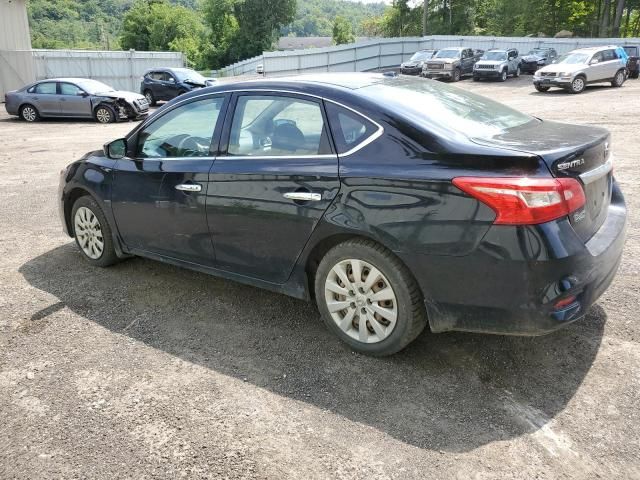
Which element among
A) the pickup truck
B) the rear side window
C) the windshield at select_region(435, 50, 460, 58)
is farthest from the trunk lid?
the windshield at select_region(435, 50, 460, 58)

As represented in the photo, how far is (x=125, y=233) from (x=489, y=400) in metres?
3.18

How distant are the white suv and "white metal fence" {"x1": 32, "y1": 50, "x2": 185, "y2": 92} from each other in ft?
64.2

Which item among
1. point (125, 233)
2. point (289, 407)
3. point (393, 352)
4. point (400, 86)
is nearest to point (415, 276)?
point (393, 352)

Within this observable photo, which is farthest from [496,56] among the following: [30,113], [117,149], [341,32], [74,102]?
[341,32]

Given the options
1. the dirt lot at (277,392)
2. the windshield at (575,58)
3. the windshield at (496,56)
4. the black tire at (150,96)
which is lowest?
the dirt lot at (277,392)

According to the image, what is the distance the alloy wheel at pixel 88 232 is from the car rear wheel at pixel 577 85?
2211 cm

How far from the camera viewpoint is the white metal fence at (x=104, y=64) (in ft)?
90.3

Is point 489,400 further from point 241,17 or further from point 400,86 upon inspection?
point 241,17

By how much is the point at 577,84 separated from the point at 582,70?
603mm

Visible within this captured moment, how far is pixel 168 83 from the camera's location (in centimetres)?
2370

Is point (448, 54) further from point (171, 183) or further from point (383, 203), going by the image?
point (383, 203)

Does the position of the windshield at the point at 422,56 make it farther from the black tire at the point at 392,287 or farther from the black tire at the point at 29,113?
the black tire at the point at 392,287

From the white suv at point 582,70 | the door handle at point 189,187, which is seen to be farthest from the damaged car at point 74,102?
the door handle at point 189,187

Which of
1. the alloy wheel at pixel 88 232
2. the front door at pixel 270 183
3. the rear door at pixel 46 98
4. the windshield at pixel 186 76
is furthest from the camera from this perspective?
the windshield at pixel 186 76
